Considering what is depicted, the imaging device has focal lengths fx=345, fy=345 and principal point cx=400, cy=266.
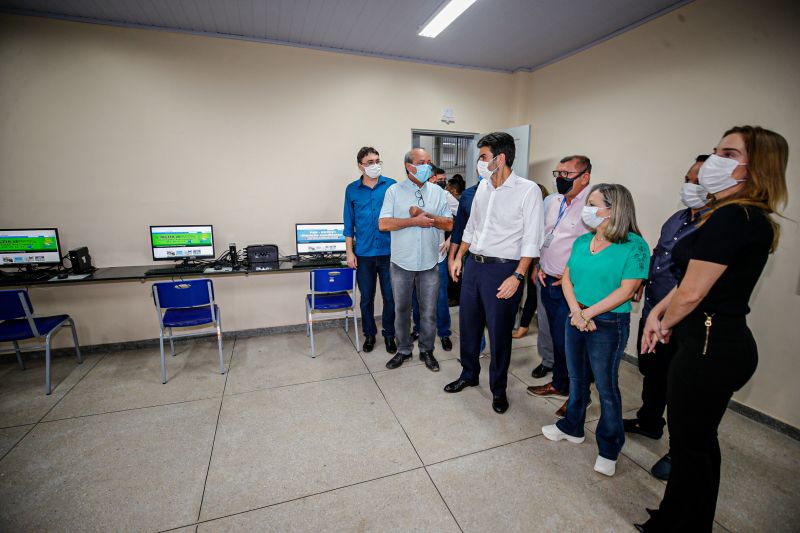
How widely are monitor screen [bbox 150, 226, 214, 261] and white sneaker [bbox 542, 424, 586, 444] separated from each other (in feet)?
11.7

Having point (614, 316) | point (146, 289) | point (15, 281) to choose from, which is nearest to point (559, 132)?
point (614, 316)

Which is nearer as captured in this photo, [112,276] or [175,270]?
[112,276]

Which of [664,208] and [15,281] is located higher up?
[664,208]

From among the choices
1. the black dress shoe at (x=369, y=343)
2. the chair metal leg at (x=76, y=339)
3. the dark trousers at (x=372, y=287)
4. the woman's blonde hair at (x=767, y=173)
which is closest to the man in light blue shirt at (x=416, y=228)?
the dark trousers at (x=372, y=287)

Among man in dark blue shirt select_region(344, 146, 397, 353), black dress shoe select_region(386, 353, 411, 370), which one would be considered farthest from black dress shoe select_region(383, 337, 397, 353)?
black dress shoe select_region(386, 353, 411, 370)

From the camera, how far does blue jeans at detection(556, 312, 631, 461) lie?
182 centimetres

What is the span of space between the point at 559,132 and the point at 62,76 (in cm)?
522

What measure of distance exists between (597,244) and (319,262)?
2.76 m

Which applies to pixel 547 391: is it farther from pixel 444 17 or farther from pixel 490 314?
pixel 444 17

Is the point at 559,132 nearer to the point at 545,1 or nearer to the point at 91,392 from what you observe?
the point at 545,1

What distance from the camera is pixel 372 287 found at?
3562mm

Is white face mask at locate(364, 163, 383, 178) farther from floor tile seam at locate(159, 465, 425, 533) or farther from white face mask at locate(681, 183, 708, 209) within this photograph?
floor tile seam at locate(159, 465, 425, 533)

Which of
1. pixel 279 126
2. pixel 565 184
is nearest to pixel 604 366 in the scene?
pixel 565 184

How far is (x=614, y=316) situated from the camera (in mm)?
1800
